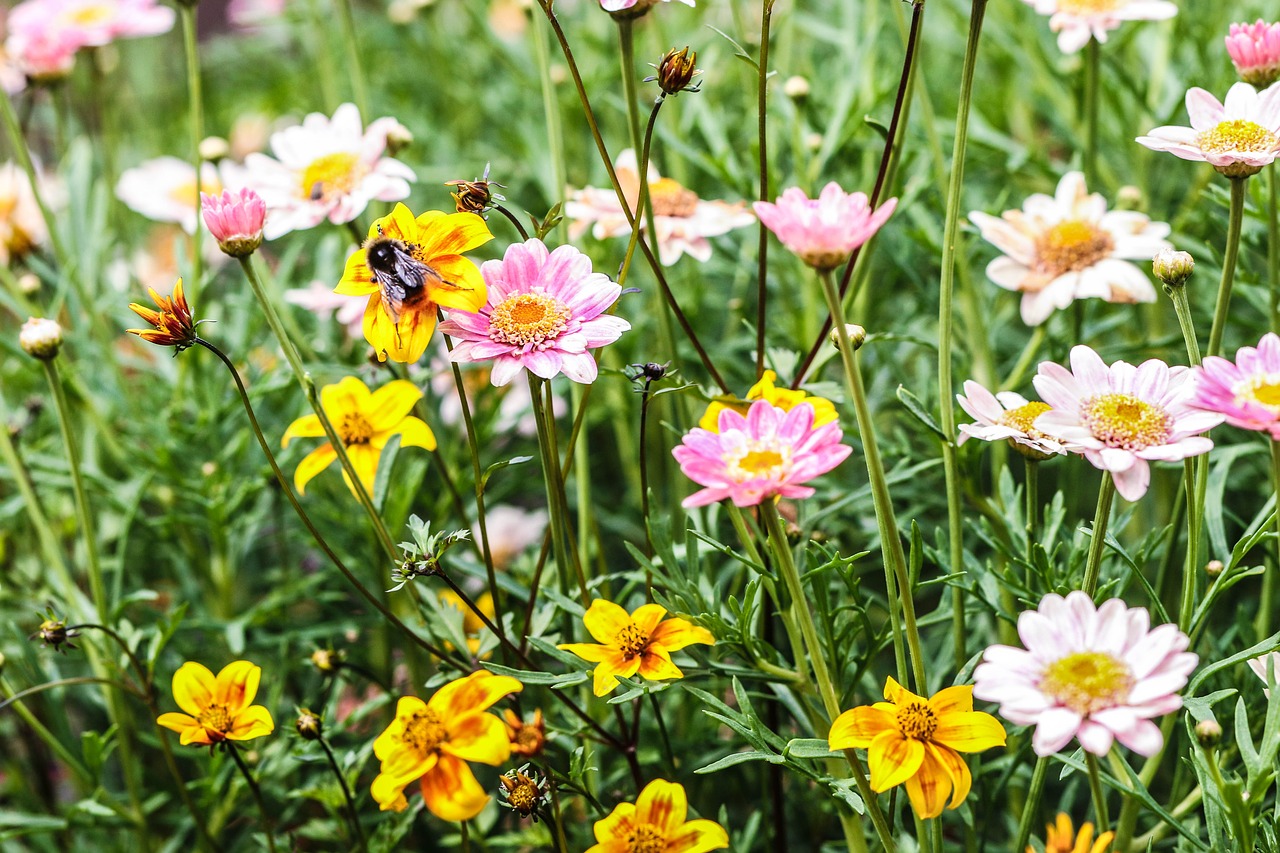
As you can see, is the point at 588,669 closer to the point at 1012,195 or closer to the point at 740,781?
the point at 740,781

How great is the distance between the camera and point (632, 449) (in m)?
0.97

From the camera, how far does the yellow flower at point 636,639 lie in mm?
545

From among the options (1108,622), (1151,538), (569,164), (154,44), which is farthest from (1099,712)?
(154,44)

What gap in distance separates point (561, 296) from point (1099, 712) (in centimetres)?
31

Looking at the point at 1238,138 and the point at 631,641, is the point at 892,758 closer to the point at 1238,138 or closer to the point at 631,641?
the point at 631,641

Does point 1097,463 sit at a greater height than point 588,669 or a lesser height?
greater

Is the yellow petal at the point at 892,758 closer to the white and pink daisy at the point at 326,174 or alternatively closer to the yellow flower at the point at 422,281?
the yellow flower at the point at 422,281

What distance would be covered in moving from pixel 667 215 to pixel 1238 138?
0.37m

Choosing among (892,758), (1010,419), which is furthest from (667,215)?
(892,758)

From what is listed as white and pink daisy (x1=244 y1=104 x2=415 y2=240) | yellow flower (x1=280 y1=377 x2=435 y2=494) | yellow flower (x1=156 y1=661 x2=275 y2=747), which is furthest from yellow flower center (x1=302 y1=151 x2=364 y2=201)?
yellow flower (x1=156 y1=661 x2=275 y2=747)

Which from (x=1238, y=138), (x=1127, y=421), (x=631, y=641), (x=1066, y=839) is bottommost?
(x=1066, y=839)

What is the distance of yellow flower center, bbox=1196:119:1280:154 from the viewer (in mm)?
548

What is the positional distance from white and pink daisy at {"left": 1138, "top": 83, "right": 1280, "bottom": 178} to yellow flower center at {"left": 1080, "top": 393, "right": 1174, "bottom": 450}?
13 cm

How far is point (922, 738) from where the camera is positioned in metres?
0.51
